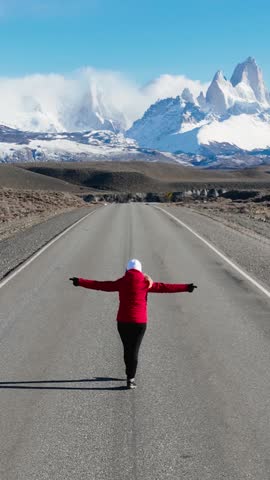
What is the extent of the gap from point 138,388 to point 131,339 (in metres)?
0.59

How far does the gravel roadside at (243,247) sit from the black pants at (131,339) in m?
8.24

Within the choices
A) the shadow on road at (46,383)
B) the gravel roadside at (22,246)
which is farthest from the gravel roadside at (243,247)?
the shadow on road at (46,383)

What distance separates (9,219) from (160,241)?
20.5 meters

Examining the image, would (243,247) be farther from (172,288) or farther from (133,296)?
(133,296)

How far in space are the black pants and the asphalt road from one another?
11.2 inches

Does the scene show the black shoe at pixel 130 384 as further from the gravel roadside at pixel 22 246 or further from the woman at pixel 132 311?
the gravel roadside at pixel 22 246

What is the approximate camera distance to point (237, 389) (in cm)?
816

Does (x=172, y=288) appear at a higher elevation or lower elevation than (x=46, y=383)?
higher

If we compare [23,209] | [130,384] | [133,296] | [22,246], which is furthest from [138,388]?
[23,209]

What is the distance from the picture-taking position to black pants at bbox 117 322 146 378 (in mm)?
8141

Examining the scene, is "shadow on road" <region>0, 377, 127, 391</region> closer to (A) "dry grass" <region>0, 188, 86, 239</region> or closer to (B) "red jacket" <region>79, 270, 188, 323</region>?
(B) "red jacket" <region>79, 270, 188, 323</region>

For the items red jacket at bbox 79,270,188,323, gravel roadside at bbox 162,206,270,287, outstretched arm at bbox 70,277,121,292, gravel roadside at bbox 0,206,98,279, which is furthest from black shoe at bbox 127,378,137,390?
gravel roadside at bbox 0,206,98,279

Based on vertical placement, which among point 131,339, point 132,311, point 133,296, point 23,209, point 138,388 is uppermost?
point 133,296

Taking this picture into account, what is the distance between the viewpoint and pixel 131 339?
8180 millimetres
